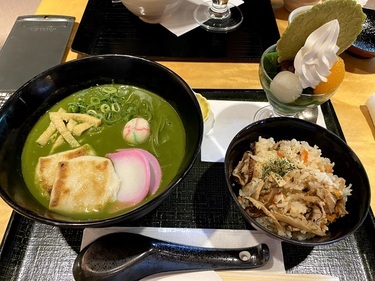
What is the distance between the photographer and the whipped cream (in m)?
1.44

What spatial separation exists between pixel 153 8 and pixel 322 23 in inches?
42.1

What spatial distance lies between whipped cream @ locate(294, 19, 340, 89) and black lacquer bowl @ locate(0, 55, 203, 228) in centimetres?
53

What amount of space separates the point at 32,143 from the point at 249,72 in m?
1.30

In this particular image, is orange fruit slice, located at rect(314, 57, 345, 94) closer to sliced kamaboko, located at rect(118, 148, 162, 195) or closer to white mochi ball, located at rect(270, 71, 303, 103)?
white mochi ball, located at rect(270, 71, 303, 103)

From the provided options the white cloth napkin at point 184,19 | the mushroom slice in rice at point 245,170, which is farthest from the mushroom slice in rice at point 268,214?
the white cloth napkin at point 184,19

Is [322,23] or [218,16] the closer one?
[322,23]

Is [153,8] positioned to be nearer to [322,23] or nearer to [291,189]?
[322,23]

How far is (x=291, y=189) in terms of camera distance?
4.41 ft

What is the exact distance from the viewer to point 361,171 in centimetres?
133

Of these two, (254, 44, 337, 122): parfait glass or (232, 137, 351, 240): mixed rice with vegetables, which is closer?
(232, 137, 351, 240): mixed rice with vegetables

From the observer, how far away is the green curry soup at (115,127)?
1.36 metres

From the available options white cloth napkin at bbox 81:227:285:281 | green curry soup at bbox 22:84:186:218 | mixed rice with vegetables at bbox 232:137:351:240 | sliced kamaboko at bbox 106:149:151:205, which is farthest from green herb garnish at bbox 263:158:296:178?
sliced kamaboko at bbox 106:149:151:205

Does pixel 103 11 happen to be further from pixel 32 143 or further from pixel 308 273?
pixel 308 273

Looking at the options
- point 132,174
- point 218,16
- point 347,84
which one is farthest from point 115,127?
point 347,84
